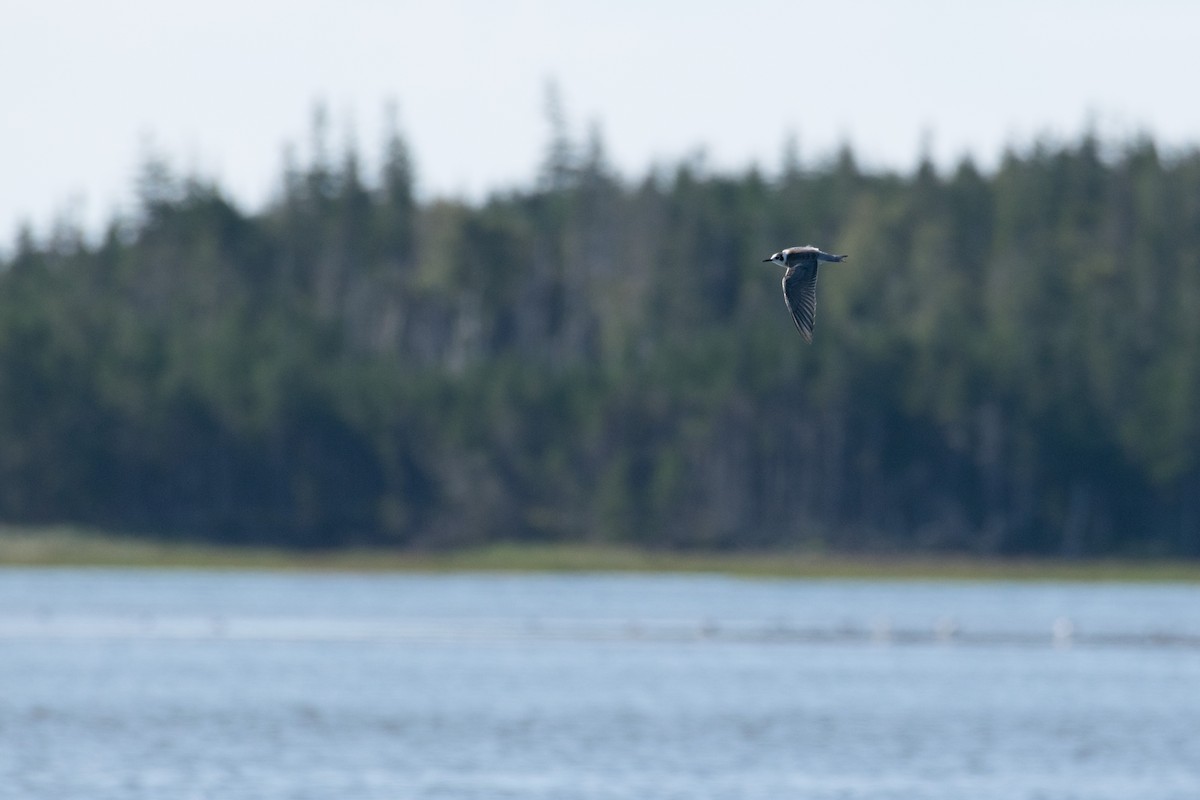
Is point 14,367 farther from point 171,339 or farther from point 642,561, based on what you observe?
point 642,561

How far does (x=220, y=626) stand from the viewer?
68.5m

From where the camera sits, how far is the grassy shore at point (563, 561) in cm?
10719

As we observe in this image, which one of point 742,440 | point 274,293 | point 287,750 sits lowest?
point 287,750

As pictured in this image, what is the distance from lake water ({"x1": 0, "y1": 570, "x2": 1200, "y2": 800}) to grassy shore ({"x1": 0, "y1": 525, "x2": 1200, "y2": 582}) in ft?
68.7

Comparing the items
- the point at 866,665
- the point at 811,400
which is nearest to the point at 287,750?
the point at 866,665

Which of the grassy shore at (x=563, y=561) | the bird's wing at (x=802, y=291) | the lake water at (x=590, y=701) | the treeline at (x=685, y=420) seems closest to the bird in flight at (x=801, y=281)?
the bird's wing at (x=802, y=291)

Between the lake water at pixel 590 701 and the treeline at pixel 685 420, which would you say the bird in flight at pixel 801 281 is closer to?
the lake water at pixel 590 701

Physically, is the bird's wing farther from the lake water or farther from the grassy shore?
the grassy shore

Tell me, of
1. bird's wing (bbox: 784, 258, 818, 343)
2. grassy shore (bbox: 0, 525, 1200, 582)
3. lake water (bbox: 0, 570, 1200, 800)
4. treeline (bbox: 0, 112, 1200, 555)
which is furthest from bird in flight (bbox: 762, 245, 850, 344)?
treeline (bbox: 0, 112, 1200, 555)

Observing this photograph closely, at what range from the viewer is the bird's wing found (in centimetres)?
1980

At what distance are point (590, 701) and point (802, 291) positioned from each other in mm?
31120

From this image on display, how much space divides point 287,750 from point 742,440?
75.5 meters

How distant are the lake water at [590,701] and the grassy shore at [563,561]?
68.7 ft

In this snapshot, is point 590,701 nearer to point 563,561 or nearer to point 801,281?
point 801,281
